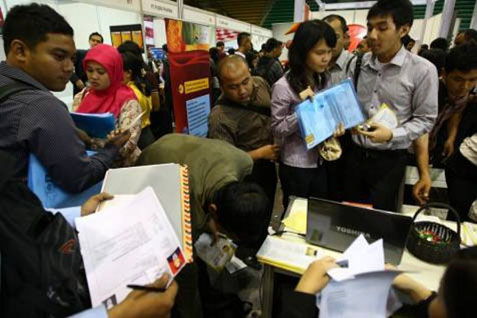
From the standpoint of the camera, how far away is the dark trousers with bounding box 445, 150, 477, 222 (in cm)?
170

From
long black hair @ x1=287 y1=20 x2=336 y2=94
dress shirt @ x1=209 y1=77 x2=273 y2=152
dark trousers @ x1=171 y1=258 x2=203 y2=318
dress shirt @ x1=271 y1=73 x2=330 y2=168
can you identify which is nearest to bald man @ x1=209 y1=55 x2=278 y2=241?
dress shirt @ x1=209 y1=77 x2=273 y2=152

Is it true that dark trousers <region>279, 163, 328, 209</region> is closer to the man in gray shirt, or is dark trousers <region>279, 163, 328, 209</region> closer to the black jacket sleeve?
the man in gray shirt

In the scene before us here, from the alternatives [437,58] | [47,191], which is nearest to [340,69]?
[437,58]

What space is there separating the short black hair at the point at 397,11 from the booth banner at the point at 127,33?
237 cm

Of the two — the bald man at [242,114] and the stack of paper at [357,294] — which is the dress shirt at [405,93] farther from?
the stack of paper at [357,294]

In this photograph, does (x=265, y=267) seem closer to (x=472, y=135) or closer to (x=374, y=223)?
(x=374, y=223)

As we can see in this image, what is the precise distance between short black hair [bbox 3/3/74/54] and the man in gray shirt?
1.44m

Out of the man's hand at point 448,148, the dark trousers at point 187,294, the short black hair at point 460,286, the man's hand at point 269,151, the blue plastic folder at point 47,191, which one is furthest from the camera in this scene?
the man's hand at point 448,148

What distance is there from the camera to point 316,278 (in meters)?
0.96

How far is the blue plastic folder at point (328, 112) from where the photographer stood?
1480mm

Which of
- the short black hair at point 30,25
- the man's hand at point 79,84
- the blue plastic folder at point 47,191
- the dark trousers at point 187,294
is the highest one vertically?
the short black hair at point 30,25

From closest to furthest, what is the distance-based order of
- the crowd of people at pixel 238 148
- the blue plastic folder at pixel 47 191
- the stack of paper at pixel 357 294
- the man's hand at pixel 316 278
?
the crowd of people at pixel 238 148
the stack of paper at pixel 357 294
the man's hand at pixel 316 278
the blue plastic folder at pixel 47 191

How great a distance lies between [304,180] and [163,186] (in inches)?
38.1

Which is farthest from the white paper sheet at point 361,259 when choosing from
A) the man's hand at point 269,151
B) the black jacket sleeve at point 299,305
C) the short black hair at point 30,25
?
the short black hair at point 30,25
